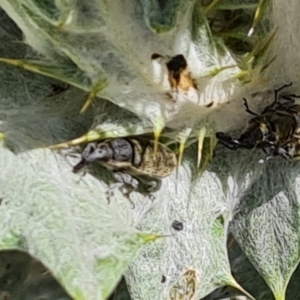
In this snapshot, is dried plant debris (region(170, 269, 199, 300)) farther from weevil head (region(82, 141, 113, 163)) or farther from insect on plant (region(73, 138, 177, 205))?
weevil head (region(82, 141, 113, 163))

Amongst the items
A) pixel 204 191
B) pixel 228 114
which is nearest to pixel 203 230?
pixel 204 191

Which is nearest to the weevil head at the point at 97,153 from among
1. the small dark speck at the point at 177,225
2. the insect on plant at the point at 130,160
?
the insect on plant at the point at 130,160

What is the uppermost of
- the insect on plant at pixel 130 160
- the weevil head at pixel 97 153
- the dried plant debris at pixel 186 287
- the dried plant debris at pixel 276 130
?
the weevil head at pixel 97 153

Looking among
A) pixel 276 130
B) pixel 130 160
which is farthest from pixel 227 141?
pixel 130 160

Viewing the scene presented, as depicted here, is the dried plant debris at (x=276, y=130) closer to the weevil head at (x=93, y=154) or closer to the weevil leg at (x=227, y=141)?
the weevil leg at (x=227, y=141)

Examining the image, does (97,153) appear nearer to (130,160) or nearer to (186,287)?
(130,160)

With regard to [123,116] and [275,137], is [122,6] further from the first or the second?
[275,137]

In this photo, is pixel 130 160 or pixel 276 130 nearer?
pixel 130 160

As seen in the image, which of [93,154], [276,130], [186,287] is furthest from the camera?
[276,130]
